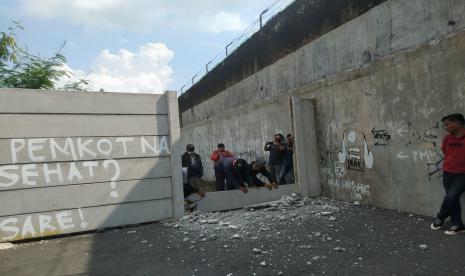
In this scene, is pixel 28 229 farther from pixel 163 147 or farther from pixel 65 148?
pixel 163 147

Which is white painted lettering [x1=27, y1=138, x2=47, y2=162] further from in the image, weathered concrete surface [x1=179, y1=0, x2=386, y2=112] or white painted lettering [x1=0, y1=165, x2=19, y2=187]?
weathered concrete surface [x1=179, y1=0, x2=386, y2=112]

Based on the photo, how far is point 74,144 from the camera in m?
6.58

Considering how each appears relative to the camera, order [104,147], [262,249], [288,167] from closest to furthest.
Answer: [262,249], [104,147], [288,167]

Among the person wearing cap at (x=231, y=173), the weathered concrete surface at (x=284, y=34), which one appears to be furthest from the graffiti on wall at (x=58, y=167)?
the weathered concrete surface at (x=284, y=34)

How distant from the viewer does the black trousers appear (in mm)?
5121

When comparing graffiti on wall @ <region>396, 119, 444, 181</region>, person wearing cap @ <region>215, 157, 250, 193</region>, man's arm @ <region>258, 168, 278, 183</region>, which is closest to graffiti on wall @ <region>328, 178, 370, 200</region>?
graffiti on wall @ <region>396, 119, 444, 181</region>

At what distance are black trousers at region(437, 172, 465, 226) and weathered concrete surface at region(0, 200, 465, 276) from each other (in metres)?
0.34

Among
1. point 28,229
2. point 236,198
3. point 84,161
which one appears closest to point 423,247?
point 236,198

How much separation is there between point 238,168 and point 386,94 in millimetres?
3444

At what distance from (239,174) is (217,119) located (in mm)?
6858

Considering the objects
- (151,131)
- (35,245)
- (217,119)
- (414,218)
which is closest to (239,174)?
(151,131)

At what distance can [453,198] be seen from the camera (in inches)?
202

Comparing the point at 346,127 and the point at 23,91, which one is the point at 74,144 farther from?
the point at 346,127

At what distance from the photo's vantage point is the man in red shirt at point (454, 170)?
202 inches
